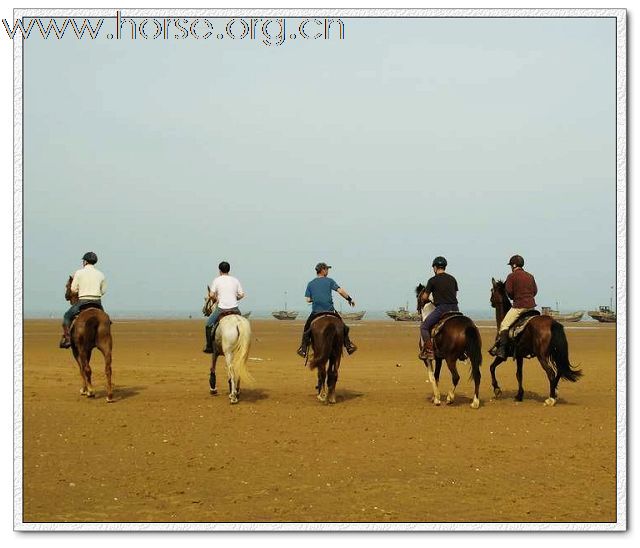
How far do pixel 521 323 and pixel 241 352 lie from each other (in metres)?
5.47

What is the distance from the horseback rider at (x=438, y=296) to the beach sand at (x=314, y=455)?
1.32 meters

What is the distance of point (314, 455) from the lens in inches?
479

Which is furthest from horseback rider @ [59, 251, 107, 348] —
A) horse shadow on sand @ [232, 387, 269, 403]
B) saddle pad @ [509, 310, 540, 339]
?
saddle pad @ [509, 310, 540, 339]

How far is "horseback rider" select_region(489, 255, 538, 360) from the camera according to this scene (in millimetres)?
16188

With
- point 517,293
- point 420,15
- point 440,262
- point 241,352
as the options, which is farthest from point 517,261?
point 420,15

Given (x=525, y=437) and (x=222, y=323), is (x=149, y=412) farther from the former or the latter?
(x=525, y=437)

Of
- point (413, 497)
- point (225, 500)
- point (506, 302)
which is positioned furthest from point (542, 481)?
point (506, 302)

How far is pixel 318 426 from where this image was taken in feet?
46.3

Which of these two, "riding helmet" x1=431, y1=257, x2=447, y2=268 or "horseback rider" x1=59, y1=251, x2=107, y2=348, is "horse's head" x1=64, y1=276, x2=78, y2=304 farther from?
"riding helmet" x1=431, y1=257, x2=447, y2=268

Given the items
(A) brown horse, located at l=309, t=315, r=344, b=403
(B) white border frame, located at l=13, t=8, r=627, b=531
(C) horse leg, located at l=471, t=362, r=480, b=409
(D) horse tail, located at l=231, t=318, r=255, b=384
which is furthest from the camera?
(D) horse tail, located at l=231, t=318, r=255, b=384

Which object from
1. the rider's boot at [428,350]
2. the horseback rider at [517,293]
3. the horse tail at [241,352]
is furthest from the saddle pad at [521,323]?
the horse tail at [241,352]

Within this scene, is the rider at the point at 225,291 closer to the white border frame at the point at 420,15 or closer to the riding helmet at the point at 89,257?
the riding helmet at the point at 89,257

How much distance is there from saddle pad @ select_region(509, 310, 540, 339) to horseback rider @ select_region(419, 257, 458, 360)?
133cm

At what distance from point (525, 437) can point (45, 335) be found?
36534mm
